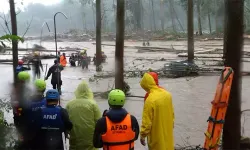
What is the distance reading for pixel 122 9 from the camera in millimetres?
12102

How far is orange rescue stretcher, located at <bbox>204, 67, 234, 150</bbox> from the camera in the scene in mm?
4832

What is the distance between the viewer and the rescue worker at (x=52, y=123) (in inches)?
194

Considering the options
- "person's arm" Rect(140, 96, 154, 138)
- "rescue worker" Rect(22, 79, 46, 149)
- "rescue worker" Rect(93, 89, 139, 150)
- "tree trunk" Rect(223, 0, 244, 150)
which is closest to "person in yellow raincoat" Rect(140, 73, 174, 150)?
"person's arm" Rect(140, 96, 154, 138)

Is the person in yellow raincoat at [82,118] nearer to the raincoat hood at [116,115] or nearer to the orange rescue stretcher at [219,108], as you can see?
the raincoat hood at [116,115]

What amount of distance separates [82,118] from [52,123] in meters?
0.50

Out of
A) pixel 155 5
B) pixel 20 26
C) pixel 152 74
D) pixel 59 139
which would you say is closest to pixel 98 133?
pixel 59 139

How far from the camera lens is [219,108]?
15.9 feet

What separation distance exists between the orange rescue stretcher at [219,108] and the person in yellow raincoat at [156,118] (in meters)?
0.58

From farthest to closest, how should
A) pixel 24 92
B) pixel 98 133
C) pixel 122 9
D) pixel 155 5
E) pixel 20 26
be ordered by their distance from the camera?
1. pixel 20 26
2. pixel 155 5
3. pixel 122 9
4. pixel 24 92
5. pixel 98 133

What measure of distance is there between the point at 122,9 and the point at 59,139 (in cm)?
773

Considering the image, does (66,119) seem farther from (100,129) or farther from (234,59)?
(234,59)

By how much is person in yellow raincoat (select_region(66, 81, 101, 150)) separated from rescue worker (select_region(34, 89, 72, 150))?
0.25m

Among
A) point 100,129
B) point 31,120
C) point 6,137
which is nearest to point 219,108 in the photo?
point 100,129

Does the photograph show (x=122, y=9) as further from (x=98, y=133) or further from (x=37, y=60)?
(x=37, y=60)
